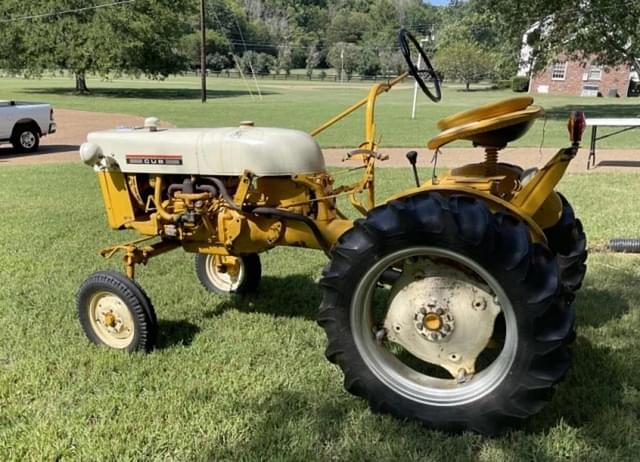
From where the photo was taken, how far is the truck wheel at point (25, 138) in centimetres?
1378

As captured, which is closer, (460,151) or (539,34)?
(460,151)

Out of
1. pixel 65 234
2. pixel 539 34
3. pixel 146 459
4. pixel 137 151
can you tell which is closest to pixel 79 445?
pixel 146 459

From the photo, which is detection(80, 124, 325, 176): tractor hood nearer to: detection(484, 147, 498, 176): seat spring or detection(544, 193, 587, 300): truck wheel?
detection(484, 147, 498, 176): seat spring

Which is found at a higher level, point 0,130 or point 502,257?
point 502,257

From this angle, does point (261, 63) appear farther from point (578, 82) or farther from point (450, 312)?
point (450, 312)

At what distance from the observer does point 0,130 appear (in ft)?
43.3

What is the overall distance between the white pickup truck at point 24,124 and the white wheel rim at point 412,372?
12.7 metres

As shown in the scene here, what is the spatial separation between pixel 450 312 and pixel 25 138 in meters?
13.6

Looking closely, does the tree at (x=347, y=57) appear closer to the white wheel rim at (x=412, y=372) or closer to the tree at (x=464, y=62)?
the tree at (x=464, y=62)

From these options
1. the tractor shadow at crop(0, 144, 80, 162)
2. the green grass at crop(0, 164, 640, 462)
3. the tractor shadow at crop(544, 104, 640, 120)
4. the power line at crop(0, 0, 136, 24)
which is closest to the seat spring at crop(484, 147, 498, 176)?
the green grass at crop(0, 164, 640, 462)

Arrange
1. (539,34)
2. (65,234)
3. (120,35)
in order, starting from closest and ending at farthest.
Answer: (65,234) → (539,34) → (120,35)

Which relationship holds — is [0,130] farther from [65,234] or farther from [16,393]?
[16,393]

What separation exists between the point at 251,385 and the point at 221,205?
1.07 m

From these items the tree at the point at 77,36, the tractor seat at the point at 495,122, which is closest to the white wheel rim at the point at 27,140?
the tractor seat at the point at 495,122
